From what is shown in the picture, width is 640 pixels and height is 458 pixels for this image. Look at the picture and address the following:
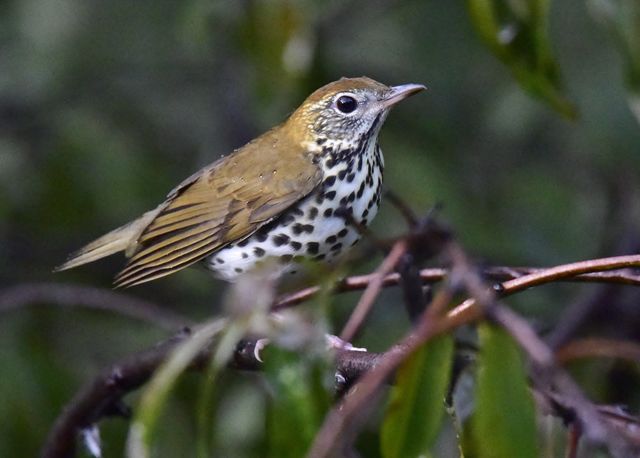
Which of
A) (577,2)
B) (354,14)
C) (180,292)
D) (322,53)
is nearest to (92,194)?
(180,292)

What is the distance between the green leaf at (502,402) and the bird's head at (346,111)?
232cm

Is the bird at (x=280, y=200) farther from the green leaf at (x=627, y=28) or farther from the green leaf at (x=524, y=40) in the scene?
the green leaf at (x=627, y=28)

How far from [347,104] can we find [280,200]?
0.48 m

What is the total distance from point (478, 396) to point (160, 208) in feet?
8.96

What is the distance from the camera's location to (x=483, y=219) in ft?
15.5

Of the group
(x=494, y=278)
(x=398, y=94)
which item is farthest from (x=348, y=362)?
(x=398, y=94)

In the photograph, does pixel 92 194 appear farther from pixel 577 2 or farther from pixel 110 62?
pixel 577 2

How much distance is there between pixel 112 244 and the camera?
14.0 ft

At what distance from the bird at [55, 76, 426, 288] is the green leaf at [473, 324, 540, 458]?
1.83 metres

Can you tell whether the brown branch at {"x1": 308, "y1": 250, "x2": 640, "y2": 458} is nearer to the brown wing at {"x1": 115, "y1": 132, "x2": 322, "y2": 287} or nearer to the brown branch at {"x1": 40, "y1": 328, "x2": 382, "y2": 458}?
the brown branch at {"x1": 40, "y1": 328, "x2": 382, "y2": 458}

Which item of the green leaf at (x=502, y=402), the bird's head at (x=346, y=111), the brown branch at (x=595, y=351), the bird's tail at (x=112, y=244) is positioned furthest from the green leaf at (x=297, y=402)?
the bird's tail at (x=112, y=244)

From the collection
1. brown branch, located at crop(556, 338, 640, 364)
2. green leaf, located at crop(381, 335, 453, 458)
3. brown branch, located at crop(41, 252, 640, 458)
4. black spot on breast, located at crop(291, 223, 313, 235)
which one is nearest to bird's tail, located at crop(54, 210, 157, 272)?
brown branch, located at crop(41, 252, 640, 458)

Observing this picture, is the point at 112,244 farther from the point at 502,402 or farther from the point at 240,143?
the point at 502,402

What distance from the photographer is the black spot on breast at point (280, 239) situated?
12.3ft
